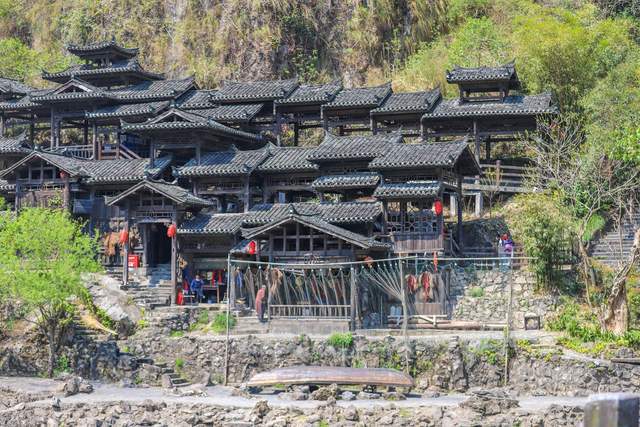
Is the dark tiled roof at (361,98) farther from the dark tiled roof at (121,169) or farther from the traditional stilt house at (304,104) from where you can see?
the dark tiled roof at (121,169)

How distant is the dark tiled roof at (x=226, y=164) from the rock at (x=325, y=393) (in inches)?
572

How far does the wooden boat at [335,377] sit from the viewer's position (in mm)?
26719

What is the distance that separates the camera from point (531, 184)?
40.1 m

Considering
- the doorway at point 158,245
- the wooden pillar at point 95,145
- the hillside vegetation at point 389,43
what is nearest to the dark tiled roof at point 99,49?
the wooden pillar at point 95,145

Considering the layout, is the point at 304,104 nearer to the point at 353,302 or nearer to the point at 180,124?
the point at 180,124

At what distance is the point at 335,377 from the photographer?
2688cm

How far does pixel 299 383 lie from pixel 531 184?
1691cm

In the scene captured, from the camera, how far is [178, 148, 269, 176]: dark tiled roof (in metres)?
39.3

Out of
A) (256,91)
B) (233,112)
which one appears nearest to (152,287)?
(233,112)

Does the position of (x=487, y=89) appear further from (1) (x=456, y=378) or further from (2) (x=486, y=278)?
(1) (x=456, y=378)

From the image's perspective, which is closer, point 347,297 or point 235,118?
point 347,297

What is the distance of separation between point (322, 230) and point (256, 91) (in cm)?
1394

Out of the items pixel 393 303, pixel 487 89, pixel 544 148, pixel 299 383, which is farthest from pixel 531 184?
pixel 299 383

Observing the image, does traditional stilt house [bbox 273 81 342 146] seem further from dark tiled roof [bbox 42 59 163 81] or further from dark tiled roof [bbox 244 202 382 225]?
dark tiled roof [bbox 42 59 163 81]
